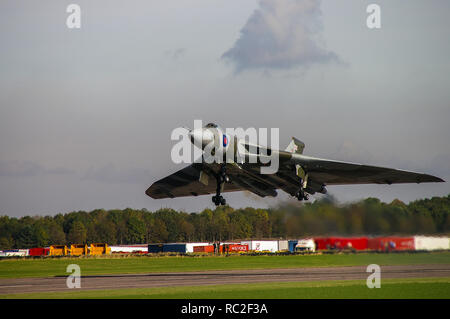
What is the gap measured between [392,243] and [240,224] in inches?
1231

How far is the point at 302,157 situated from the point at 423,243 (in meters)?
8.60

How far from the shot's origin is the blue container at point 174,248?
88.6 meters

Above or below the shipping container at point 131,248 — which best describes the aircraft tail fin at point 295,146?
above

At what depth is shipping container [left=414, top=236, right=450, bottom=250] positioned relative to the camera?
3039cm

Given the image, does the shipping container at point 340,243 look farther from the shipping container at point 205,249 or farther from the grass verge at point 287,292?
the shipping container at point 205,249

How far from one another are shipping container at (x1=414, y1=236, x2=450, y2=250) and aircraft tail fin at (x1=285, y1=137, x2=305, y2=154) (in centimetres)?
1001

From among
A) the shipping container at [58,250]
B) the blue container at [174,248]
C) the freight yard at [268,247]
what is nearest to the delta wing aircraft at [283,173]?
the freight yard at [268,247]

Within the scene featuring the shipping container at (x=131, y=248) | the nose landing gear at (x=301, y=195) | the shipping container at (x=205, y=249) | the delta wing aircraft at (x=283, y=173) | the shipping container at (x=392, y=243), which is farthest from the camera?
the shipping container at (x=131, y=248)

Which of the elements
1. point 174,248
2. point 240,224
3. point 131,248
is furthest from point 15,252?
point 240,224

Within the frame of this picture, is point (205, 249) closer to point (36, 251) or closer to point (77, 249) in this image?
point (77, 249)

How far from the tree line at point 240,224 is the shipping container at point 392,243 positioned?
1.30 ft

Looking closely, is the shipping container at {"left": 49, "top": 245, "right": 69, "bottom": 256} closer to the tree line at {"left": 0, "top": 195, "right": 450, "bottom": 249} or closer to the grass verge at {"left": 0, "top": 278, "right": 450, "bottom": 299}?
the tree line at {"left": 0, "top": 195, "right": 450, "bottom": 249}

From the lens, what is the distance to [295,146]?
37500 mm
